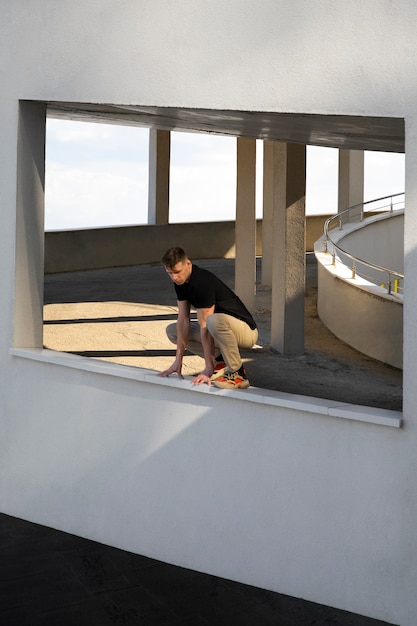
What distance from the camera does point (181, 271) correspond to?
7164mm

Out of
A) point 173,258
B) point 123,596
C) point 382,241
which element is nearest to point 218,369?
point 173,258

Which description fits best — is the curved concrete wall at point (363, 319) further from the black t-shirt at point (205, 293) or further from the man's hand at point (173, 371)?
the man's hand at point (173, 371)

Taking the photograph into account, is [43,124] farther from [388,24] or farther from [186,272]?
[388,24]

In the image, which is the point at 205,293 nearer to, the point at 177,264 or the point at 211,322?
the point at 211,322

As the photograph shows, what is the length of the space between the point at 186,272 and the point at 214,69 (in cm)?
143

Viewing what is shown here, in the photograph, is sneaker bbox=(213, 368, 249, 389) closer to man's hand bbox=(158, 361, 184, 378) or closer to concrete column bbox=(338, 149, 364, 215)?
man's hand bbox=(158, 361, 184, 378)

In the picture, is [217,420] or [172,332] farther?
[172,332]

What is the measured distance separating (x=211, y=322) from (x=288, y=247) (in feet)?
21.0

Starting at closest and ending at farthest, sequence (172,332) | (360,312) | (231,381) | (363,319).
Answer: (231,381), (172,332), (363,319), (360,312)

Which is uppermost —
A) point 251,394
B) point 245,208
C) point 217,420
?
point 245,208

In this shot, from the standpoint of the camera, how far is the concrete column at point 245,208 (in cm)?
1519

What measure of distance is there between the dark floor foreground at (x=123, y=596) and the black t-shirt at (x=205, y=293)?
1914 millimetres

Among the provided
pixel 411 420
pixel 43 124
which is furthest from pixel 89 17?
pixel 411 420

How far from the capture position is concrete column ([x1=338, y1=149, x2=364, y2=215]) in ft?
81.6
